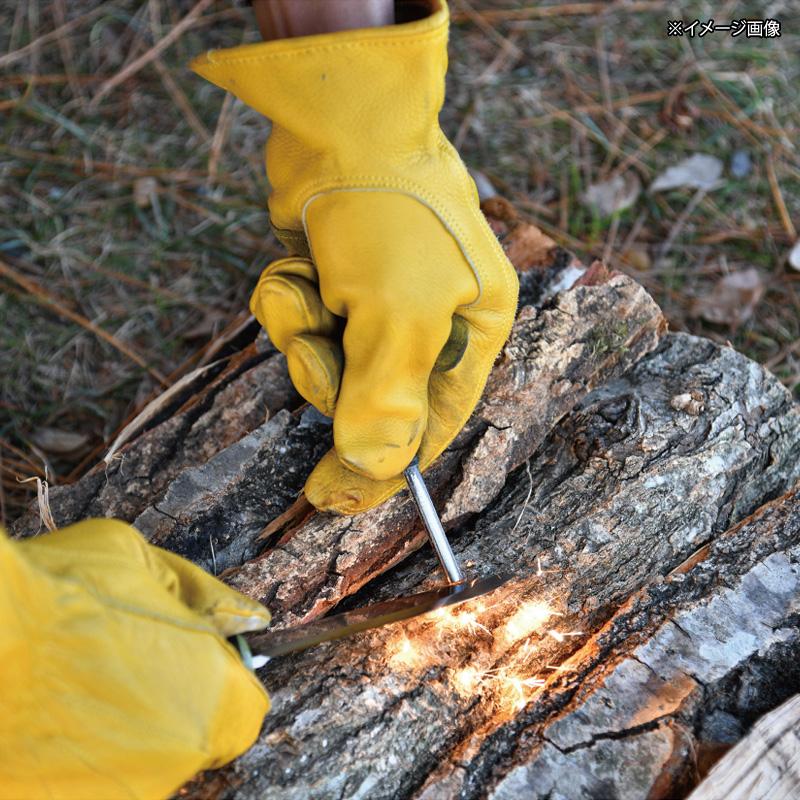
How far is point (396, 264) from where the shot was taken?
5.22ft

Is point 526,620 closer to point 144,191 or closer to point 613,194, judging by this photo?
point 613,194

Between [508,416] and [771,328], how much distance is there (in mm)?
1430

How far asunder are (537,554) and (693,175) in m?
1.95

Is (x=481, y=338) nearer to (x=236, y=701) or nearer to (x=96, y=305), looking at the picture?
(x=236, y=701)

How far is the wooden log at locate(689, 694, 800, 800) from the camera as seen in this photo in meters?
1.47

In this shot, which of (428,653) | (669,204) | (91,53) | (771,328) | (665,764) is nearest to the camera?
(665,764)

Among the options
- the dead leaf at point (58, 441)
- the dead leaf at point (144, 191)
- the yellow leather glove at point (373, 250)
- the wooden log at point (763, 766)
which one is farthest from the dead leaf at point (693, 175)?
the dead leaf at point (58, 441)

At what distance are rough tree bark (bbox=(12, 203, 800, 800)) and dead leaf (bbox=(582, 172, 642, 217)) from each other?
952mm

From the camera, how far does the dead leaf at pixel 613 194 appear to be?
3.09 meters

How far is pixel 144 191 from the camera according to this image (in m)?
3.07

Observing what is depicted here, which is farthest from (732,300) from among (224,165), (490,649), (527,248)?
(224,165)

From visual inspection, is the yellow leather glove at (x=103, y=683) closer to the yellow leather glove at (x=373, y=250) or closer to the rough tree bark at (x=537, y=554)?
the rough tree bark at (x=537, y=554)

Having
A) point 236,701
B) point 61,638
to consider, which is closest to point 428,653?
point 236,701

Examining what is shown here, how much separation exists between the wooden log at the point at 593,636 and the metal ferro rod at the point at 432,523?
0.30 feet
